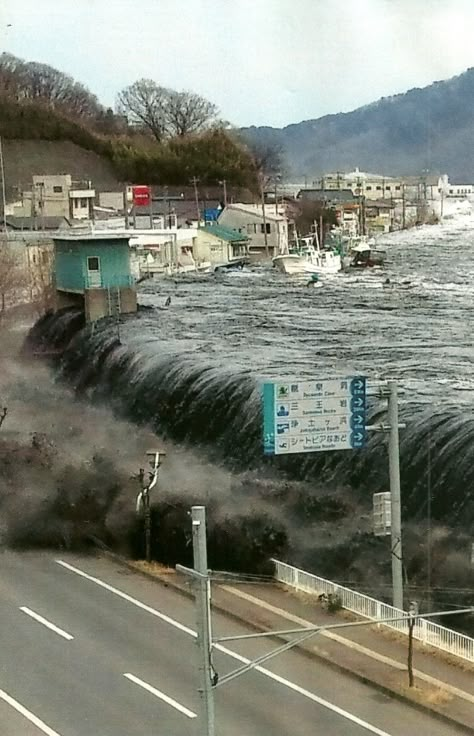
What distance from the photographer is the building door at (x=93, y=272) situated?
4.29 metres

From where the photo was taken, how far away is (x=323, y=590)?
117 inches

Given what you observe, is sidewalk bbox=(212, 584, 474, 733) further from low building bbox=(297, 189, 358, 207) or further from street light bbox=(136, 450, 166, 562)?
low building bbox=(297, 189, 358, 207)

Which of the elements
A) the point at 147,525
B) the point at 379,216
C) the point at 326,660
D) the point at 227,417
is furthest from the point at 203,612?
the point at 379,216

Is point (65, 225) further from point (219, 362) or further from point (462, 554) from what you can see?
point (462, 554)

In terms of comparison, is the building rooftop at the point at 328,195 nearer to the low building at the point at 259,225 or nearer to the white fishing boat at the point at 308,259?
the low building at the point at 259,225

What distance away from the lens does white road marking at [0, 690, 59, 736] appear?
2.32 m

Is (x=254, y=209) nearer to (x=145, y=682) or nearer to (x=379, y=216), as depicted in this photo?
(x=379, y=216)

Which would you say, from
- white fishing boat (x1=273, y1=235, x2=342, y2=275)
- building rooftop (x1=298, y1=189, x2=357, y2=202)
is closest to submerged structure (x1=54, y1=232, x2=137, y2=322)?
building rooftop (x1=298, y1=189, x2=357, y2=202)

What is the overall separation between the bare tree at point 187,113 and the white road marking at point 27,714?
221 centimetres

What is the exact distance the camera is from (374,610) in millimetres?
2852

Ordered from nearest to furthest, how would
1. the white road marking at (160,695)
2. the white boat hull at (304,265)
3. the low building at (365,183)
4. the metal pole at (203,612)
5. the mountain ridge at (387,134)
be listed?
1. the metal pole at (203,612)
2. the white road marking at (160,695)
3. the mountain ridge at (387,134)
4. the low building at (365,183)
5. the white boat hull at (304,265)

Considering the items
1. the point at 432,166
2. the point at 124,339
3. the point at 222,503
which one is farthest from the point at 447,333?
the point at 222,503

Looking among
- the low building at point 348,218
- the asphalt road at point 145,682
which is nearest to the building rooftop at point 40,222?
the low building at point 348,218

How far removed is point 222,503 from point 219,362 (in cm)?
103
